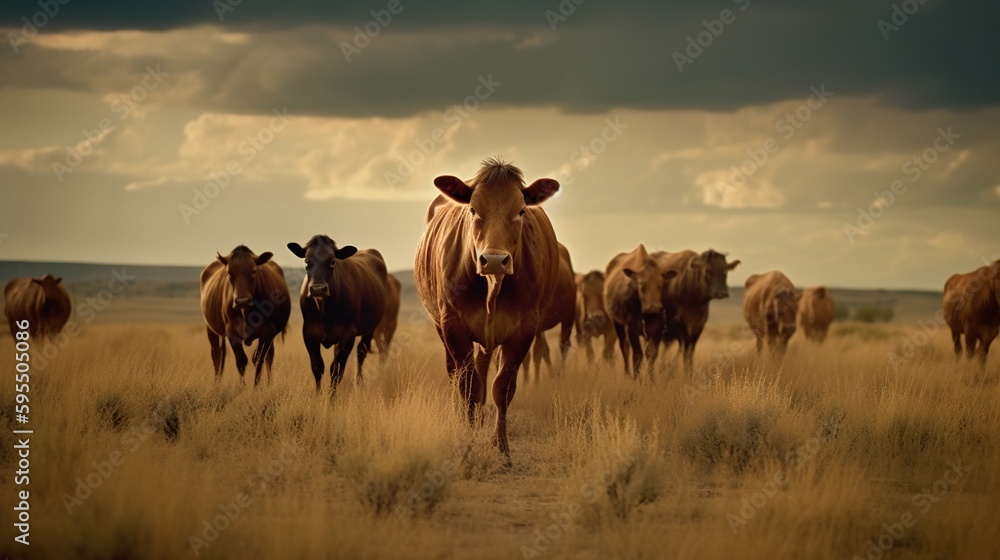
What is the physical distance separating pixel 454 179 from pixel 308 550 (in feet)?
13.8

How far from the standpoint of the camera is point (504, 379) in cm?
954

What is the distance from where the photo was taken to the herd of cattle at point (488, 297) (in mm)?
9453

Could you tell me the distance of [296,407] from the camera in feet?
34.6

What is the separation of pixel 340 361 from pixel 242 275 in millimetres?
1756

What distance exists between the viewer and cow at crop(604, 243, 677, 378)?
16.5m

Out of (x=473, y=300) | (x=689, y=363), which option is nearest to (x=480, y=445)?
(x=473, y=300)

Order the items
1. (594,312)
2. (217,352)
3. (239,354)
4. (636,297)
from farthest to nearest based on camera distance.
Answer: (594,312), (636,297), (217,352), (239,354)

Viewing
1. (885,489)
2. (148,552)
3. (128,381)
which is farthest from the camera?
(128,381)

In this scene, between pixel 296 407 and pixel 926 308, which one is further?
pixel 926 308

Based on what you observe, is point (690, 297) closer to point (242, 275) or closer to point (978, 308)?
point (978, 308)

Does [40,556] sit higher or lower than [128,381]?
lower

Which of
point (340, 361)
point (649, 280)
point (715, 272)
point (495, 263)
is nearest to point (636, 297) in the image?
point (649, 280)

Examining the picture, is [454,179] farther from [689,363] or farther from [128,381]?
[689,363]

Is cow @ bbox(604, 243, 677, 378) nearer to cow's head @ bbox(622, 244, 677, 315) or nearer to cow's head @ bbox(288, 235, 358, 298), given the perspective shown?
cow's head @ bbox(622, 244, 677, 315)
